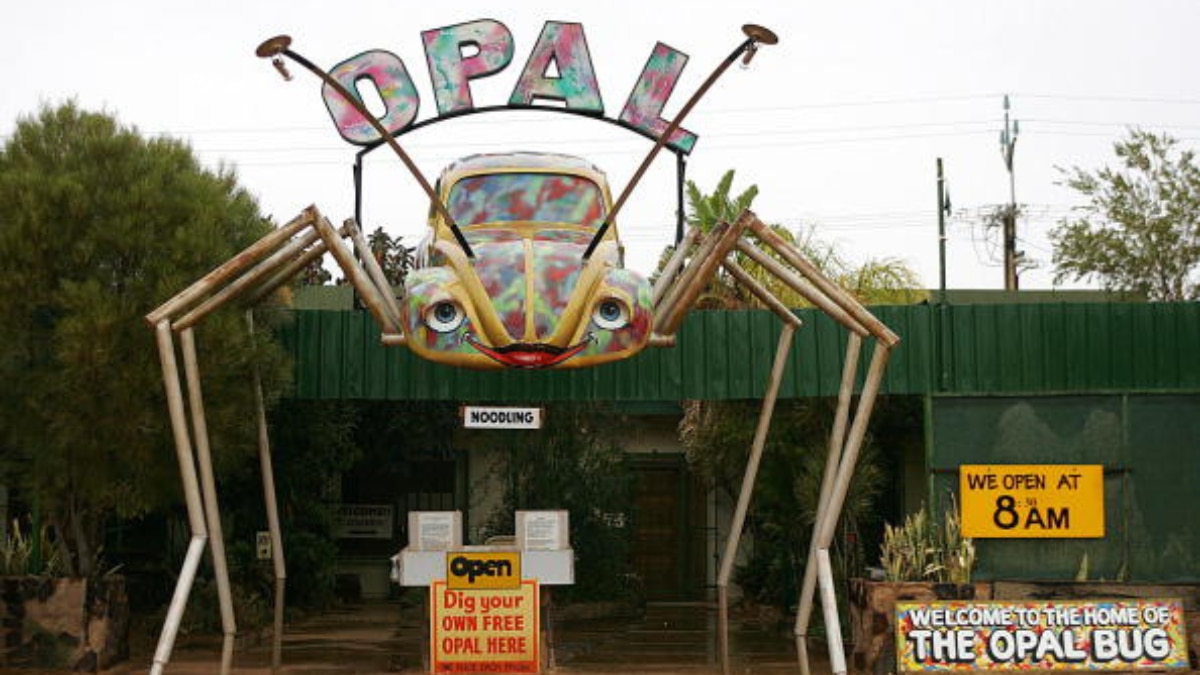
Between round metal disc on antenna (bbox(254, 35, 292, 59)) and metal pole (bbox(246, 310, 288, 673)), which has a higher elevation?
round metal disc on antenna (bbox(254, 35, 292, 59))

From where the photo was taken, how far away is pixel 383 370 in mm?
17047

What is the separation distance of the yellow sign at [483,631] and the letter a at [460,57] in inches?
204

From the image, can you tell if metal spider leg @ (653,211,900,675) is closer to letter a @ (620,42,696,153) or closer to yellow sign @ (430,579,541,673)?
yellow sign @ (430,579,541,673)

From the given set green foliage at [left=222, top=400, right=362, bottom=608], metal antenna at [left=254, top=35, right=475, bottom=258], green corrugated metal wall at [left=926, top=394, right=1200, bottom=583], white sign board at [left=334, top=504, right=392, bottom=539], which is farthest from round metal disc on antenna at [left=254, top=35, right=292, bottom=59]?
white sign board at [left=334, top=504, right=392, bottom=539]

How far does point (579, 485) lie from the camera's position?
74.4 feet

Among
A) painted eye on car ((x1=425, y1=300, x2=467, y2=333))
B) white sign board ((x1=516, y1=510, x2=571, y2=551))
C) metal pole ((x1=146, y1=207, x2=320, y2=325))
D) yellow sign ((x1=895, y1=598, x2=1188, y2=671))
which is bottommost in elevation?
yellow sign ((x1=895, y1=598, x2=1188, y2=671))

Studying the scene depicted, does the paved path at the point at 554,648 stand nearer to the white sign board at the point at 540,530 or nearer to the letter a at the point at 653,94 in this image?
the white sign board at the point at 540,530

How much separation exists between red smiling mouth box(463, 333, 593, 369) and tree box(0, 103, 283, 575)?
4657 millimetres

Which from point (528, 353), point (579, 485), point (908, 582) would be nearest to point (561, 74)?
point (528, 353)

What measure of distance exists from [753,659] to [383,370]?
5.15 m

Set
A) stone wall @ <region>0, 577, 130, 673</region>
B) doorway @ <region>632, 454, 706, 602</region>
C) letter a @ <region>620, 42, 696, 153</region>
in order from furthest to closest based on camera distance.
Result: doorway @ <region>632, 454, 706, 602</region>, letter a @ <region>620, 42, 696, 153</region>, stone wall @ <region>0, 577, 130, 673</region>

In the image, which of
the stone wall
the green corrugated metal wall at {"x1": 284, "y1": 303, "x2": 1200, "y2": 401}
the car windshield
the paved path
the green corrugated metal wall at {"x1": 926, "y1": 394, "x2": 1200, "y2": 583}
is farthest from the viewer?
the green corrugated metal wall at {"x1": 284, "y1": 303, "x2": 1200, "y2": 401}

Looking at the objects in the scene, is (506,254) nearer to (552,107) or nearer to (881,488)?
(552,107)

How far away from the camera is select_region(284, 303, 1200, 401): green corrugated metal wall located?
1647 centimetres
